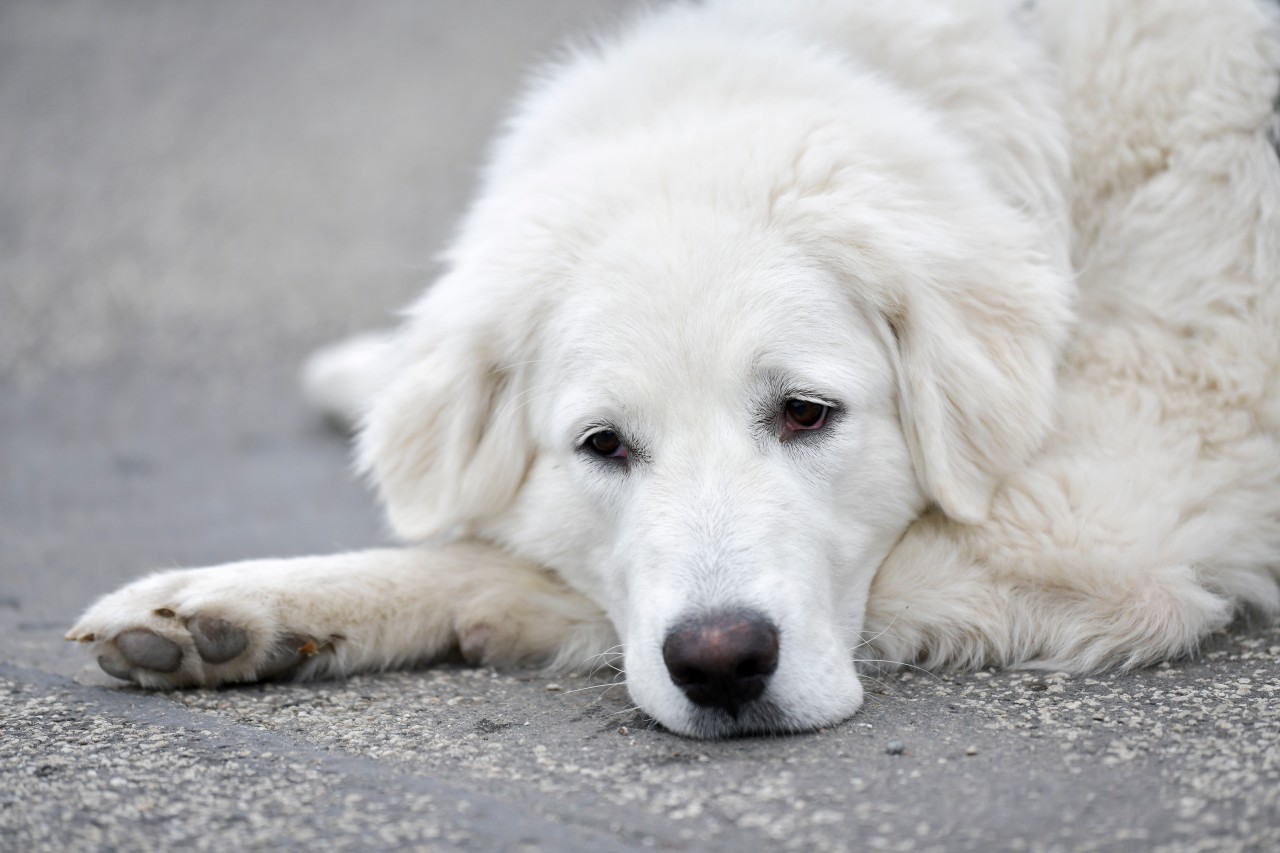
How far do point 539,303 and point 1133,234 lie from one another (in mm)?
1604

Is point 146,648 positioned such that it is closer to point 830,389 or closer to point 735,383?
point 735,383

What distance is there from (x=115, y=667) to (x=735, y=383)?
1.62 meters

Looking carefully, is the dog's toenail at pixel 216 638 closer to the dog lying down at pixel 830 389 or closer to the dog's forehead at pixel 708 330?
the dog lying down at pixel 830 389

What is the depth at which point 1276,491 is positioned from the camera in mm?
3029

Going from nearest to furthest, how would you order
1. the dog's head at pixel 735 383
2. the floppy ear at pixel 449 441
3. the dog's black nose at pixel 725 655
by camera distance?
the dog's black nose at pixel 725 655
the dog's head at pixel 735 383
the floppy ear at pixel 449 441

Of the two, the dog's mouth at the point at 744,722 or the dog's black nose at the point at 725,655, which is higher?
the dog's black nose at the point at 725,655

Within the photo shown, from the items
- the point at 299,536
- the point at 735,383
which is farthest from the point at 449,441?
the point at 299,536

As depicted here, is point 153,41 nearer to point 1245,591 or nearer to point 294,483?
point 294,483

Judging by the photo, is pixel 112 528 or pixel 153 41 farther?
pixel 153 41

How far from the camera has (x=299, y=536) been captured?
15.3ft

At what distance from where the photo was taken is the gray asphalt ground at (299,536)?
6.93ft

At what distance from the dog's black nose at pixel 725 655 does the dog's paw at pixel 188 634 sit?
1031 mm

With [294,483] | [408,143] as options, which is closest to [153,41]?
[408,143]

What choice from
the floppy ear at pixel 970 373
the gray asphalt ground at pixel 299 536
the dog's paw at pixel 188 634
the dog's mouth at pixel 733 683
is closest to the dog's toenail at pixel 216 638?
the dog's paw at pixel 188 634
